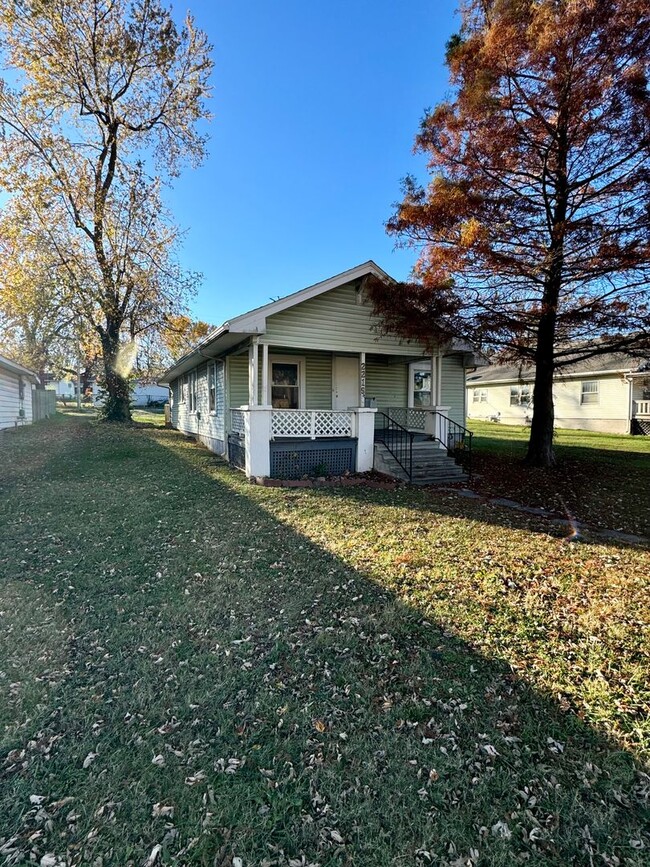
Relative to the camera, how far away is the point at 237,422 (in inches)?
451

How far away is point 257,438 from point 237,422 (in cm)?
226

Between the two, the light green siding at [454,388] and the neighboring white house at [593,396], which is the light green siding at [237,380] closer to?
the light green siding at [454,388]

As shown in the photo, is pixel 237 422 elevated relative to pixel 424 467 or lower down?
elevated

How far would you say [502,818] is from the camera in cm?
200

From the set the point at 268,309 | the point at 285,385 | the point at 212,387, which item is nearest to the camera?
the point at 268,309

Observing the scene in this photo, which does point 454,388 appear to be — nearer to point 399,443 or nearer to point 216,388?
point 399,443

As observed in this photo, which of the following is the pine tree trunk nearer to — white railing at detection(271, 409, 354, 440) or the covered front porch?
the covered front porch

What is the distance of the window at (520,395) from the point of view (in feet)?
85.9

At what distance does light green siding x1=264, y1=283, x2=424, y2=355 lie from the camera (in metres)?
9.91

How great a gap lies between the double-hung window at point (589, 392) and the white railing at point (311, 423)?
61.7ft

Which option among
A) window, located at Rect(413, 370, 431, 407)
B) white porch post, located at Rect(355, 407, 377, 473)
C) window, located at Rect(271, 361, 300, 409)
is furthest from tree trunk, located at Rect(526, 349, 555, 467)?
window, located at Rect(271, 361, 300, 409)

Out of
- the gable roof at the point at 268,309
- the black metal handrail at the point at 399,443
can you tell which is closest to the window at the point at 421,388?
the black metal handrail at the point at 399,443

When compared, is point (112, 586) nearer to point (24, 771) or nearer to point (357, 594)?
point (24, 771)

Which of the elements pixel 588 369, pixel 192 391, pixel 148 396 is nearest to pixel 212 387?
pixel 192 391
